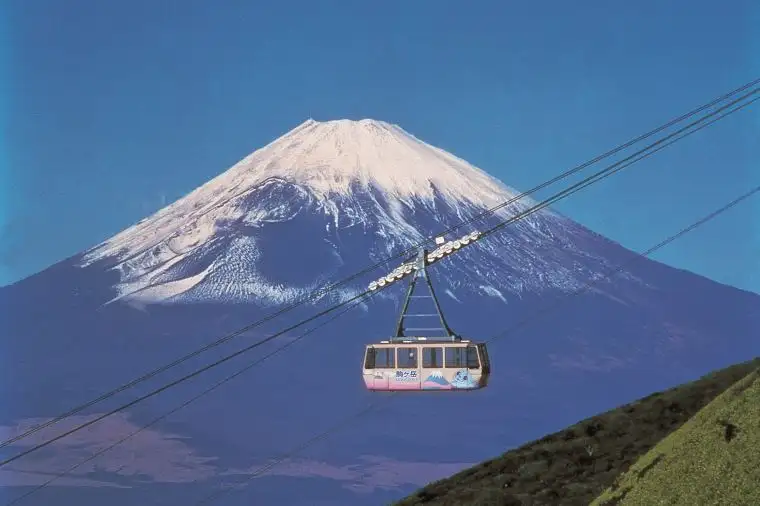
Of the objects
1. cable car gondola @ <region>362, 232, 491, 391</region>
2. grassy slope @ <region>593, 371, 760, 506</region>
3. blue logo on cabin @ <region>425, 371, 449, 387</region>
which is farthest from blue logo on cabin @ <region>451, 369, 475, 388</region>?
grassy slope @ <region>593, 371, 760, 506</region>

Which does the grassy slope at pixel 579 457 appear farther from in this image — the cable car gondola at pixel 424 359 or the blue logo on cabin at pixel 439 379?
the blue logo on cabin at pixel 439 379

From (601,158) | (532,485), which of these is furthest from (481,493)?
(601,158)

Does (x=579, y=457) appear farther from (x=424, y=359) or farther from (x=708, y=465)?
(x=708, y=465)

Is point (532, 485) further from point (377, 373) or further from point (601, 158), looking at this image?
point (601, 158)

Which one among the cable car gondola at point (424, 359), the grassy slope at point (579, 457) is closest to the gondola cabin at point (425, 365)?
Answer: the cable car gondola at point (424, 359)

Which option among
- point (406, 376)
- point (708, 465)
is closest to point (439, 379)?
point (406, 376)

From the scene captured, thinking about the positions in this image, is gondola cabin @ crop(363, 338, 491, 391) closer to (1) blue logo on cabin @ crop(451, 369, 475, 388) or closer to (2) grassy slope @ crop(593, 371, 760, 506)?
(1) blue logo on cabin @ crop(451, 369, 475, 388)
